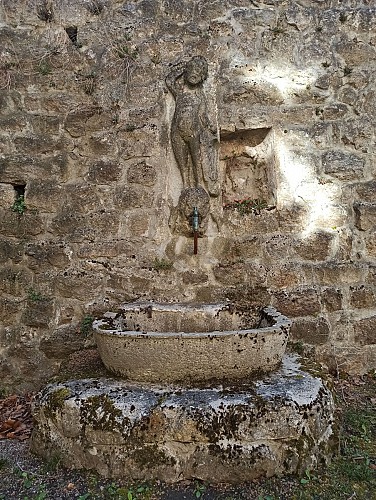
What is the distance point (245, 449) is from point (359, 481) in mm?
602

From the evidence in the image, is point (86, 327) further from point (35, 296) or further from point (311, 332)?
point (311, 332)

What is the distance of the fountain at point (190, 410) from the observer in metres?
2.14

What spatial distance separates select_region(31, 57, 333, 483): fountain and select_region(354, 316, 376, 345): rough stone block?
103 centimetres

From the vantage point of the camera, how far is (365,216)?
355 cm

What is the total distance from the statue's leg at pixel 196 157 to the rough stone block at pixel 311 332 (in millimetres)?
1441

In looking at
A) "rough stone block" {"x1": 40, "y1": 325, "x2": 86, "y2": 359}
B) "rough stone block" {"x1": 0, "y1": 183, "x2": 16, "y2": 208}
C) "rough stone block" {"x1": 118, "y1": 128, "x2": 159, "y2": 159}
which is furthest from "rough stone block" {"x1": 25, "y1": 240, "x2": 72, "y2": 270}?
"rough stone block" {"x1": 118, "y1": 128, "x2": 159, "y2": 159}

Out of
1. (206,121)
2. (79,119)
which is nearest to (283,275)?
(206,121)

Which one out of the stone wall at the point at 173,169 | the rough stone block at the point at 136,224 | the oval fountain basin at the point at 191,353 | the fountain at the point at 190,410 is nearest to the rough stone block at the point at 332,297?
the stone wall at the point at 173,169

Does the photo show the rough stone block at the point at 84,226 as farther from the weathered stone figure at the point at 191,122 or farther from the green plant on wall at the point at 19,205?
the weathered stone figure at the point at 191,122

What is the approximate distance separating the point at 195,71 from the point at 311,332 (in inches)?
92.1

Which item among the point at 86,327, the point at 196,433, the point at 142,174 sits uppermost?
the point at 142,174

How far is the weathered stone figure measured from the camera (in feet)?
11.6

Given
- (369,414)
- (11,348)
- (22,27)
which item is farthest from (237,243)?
(22,27)

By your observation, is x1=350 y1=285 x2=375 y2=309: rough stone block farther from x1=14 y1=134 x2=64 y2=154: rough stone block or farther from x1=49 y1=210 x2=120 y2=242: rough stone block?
x1=14 y1=134 x2=64 y2=154: rough stone block
